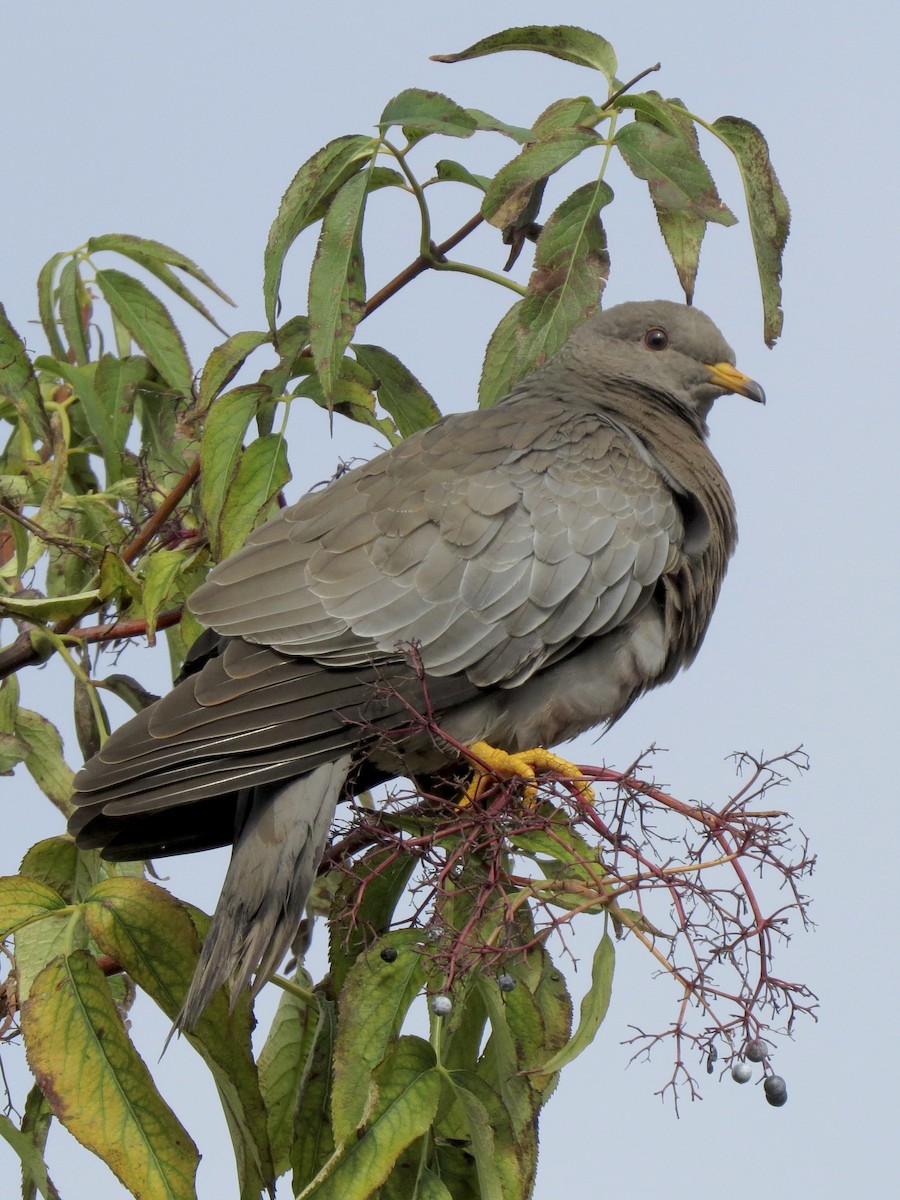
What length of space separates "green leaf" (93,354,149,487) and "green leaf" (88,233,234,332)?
18 cm

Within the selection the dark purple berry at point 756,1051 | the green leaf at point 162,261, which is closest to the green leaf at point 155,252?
the green leaf at point 162,261

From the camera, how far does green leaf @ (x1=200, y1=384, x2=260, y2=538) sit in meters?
3.17

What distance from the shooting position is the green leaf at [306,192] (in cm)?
302

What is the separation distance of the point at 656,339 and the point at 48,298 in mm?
1817

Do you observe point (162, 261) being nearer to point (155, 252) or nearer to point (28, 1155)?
point (155, 252)

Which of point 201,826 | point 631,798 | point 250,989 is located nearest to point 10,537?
point 201,826

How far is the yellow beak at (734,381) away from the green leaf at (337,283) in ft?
5.38

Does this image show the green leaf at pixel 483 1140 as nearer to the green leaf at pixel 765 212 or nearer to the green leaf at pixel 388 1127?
the green leaf at pixel 388 1127

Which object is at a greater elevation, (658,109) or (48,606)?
(658,109)

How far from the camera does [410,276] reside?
10.8ft

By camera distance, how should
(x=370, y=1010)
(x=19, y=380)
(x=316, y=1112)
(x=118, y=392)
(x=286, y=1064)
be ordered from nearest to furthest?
(x=370, y=1010) < (x=316, y=1112) < (x=286, y=1064) < (x=19, y=380) < (x=118, y=392)

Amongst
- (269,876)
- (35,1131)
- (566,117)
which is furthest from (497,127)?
(35,1131)

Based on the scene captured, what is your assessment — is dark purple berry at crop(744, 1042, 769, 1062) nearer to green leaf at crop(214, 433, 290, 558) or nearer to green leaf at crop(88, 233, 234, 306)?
green leaf at crop(214, 433, 290, 558)

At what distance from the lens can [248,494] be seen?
3.19 m
